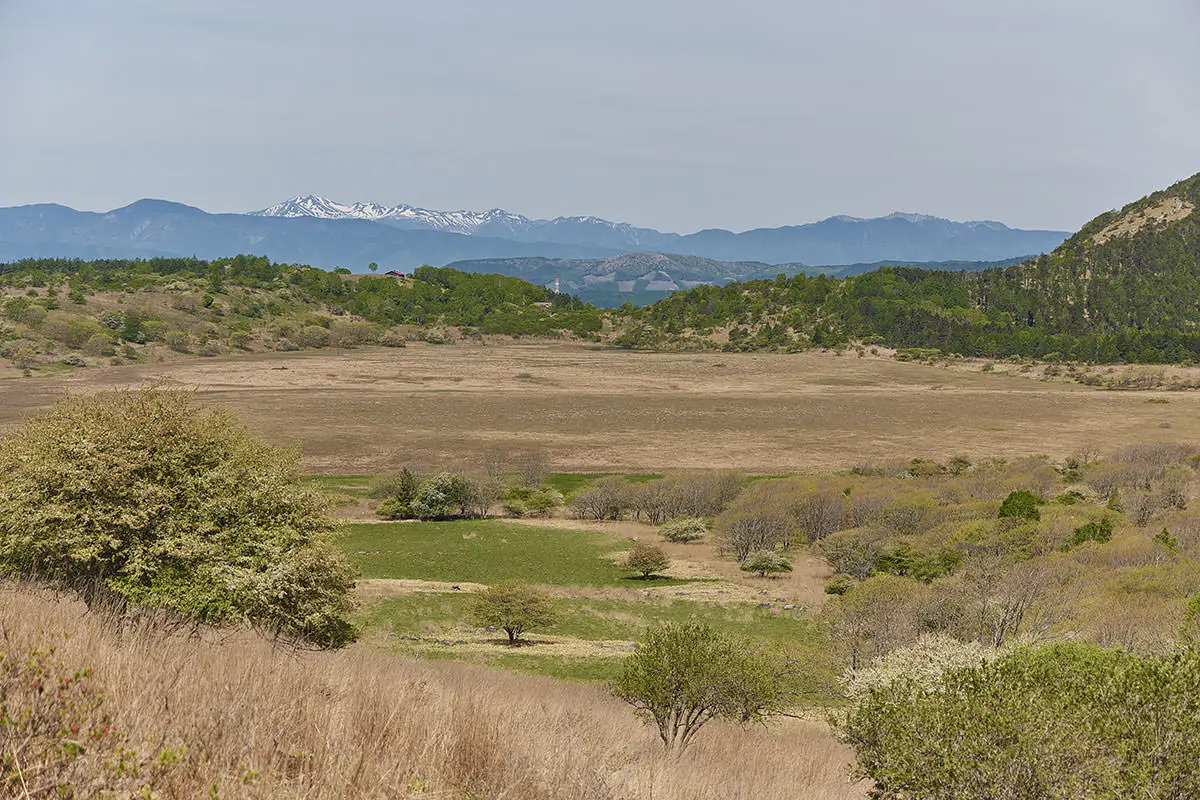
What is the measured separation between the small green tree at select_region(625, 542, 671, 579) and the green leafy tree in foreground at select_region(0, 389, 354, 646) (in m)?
34.4

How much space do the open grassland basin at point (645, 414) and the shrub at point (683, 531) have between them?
23.4m

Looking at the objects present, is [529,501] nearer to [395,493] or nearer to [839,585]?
[395,493]

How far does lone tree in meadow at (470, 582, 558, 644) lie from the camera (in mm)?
41812

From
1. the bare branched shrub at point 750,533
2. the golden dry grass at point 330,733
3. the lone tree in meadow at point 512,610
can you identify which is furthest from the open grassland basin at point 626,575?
the lone tree in meadow at point 512,610

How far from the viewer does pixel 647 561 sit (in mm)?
56031

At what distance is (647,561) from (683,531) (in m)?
15.0

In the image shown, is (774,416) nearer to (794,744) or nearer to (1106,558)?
(1106,558)

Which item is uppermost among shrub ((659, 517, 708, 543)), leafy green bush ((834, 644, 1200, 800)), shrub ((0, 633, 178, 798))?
shrub ((0, 633, 178, 798))

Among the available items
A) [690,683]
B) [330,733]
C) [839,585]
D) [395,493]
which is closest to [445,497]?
[395,493]

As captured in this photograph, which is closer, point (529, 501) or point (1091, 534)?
point (1091, 534)

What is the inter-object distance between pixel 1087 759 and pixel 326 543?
62.6 ft

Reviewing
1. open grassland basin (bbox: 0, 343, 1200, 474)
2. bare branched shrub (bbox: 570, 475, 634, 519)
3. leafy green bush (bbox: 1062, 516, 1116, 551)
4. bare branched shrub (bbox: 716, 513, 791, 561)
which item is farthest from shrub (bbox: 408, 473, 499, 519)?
leafy green bush (bbox: 1062, 516, 1116, 551)

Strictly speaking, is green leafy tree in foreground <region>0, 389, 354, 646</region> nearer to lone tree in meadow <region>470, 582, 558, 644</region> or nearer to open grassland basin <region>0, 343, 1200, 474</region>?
lone tree in meadow <region>470, 582, 558, 644</region>

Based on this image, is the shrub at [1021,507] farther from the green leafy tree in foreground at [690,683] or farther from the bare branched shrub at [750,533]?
the green leafy tree in foreground at [690,683]
